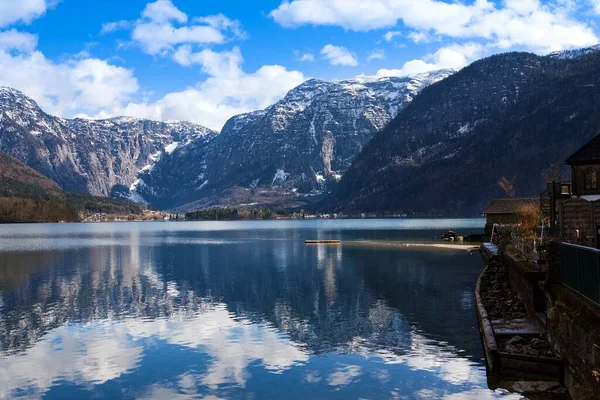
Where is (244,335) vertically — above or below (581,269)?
below

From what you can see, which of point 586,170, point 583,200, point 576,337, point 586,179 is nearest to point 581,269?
point 576,337

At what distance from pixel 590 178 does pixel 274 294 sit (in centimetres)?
2765

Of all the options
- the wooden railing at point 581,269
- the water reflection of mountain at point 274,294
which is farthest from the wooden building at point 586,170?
the wooden railing at point 581,269

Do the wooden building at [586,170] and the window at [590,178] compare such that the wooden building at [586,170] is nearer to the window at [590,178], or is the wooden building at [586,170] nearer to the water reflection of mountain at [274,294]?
the window at [590,178]

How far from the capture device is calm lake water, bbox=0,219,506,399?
26795mm

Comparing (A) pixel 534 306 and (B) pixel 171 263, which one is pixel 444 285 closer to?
(A) pixel 534 306

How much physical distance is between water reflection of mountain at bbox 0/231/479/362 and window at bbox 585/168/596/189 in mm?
12857

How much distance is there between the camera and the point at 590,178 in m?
49.8

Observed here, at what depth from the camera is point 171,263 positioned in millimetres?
88375

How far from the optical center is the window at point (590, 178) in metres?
49.4

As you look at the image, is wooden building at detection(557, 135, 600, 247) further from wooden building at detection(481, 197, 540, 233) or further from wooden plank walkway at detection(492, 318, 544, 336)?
wooden building at detection(481, 197, 540, 233)

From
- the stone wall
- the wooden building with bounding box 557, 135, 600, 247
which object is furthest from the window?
the stone wall

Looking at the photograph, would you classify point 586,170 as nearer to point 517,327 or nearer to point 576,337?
point 517,327

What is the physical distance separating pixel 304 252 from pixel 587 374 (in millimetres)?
86462
